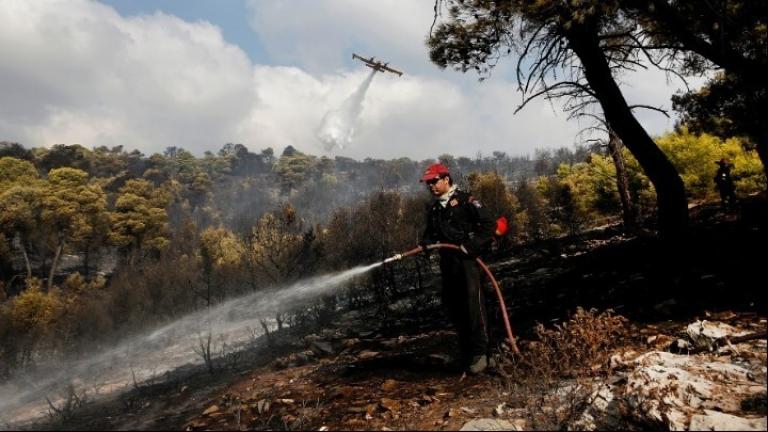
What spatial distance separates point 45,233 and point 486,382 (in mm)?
45966

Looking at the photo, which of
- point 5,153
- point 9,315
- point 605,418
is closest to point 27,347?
point 9,315

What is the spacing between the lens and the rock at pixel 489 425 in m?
3.06

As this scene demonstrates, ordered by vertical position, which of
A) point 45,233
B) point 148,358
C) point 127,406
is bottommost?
point 148,358

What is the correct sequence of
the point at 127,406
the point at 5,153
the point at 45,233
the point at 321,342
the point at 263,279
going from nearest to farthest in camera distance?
the point at 127,406 → the point at 321,342 → the point at 263,279 → the point at 45,233 → the point at 5,153

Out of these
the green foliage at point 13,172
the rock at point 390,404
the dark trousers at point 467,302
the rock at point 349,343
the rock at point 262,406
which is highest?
the green foliage at point 13,172

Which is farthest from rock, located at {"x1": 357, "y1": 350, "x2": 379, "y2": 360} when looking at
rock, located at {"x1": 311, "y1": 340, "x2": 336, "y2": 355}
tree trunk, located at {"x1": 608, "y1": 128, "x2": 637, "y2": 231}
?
tree trunk, located at {"x1": 608, "y1": 128, "x2": 637, "y2": 231}

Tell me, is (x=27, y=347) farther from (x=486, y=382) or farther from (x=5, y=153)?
(x=5, y=153)

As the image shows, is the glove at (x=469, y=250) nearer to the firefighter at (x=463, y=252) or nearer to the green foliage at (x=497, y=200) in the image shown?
the firefighter at (x=463, y=252)

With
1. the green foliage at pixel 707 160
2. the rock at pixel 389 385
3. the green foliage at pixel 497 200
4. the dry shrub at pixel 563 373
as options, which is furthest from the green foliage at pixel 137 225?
the dry shrub at pixel 563 373

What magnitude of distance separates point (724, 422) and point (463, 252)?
2.36m

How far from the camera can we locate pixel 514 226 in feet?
103

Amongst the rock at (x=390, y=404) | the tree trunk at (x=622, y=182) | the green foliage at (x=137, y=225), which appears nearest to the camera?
the rock at (x=390, y=404)

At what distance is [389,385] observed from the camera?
15.0 feet

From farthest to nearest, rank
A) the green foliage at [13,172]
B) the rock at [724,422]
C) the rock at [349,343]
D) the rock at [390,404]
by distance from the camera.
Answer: the green foliage at [13,172] → the rock at [349,343] → the rock at [390,404] → the rock at [724,422]
